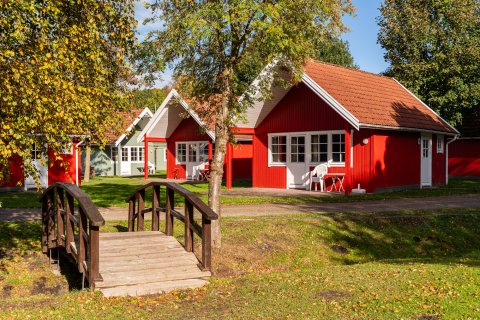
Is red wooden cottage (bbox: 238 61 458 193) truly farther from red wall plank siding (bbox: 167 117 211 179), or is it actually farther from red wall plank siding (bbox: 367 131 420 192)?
red wall plank siding (bbox: 167 117 211 179)

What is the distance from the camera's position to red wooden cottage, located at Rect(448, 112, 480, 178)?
1334 inches

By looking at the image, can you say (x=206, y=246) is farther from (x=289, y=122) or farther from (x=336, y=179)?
(x=289, y=122)

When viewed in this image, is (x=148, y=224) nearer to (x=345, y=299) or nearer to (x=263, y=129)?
(x=345, y=299)

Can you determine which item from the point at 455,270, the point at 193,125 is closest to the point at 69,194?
the point at 455,270

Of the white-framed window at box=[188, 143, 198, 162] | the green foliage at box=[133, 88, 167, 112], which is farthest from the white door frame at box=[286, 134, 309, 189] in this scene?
the green foliage at box=[133, 88, 167, 112]

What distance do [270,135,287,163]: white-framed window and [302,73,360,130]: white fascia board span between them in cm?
347

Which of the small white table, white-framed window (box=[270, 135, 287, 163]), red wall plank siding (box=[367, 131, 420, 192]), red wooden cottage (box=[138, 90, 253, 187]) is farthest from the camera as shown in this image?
red wooden cottage (box=[138, 90, 253, 187])

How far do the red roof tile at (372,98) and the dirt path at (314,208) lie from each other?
342 cm

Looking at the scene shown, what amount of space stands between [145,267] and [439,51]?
1168 inches

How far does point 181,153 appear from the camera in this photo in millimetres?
31812

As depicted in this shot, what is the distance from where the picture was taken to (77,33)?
893cm

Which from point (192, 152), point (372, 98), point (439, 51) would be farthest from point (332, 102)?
point (439, 51)

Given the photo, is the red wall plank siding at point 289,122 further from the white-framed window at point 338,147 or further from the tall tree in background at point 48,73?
the tall tree in background at point 48,73

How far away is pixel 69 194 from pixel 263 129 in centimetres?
1487
